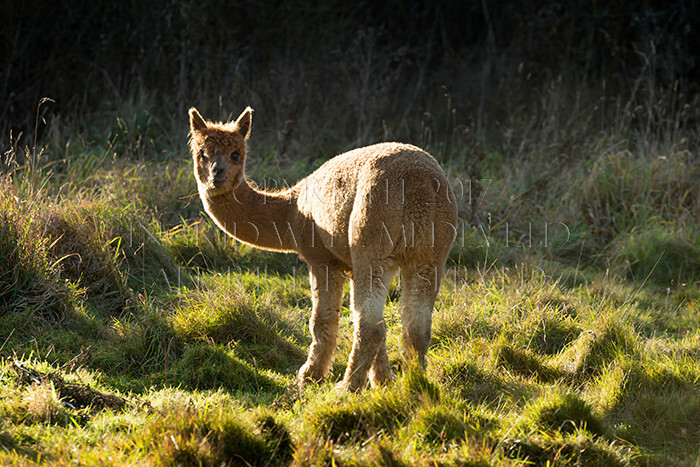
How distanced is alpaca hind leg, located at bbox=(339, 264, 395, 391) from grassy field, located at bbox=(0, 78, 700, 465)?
24 cm

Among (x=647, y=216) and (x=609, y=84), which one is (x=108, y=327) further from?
(x=609, y=84)

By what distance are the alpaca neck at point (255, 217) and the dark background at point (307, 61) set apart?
4.61 m

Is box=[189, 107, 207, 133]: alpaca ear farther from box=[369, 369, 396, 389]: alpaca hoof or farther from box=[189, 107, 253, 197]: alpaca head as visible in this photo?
box=[369, 369, 396, 389]: alpaca hoof

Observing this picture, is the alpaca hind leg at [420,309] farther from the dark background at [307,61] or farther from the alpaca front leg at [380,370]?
the dark background at [307,61]

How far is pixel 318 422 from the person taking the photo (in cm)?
420

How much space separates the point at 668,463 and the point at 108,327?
13.8 feet

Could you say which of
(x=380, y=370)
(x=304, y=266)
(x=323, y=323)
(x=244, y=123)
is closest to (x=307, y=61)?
(x=304, y=266)

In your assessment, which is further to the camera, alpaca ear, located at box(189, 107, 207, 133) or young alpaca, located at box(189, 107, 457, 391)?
alpaca ear, located at box(189, 107, 207, 133)

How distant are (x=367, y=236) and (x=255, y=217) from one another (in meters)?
1.43

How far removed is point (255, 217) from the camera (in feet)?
19.0

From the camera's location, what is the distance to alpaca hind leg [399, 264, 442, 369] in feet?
15.7

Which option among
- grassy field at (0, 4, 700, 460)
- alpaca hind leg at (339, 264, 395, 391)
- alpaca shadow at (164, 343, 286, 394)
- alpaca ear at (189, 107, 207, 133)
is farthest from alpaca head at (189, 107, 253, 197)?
alpaca hind leg at (339, 264, 395, 391)

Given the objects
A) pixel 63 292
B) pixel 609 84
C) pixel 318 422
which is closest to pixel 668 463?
pixel 318 422

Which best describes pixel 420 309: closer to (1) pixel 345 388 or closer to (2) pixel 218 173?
(1) pixel 345 388
